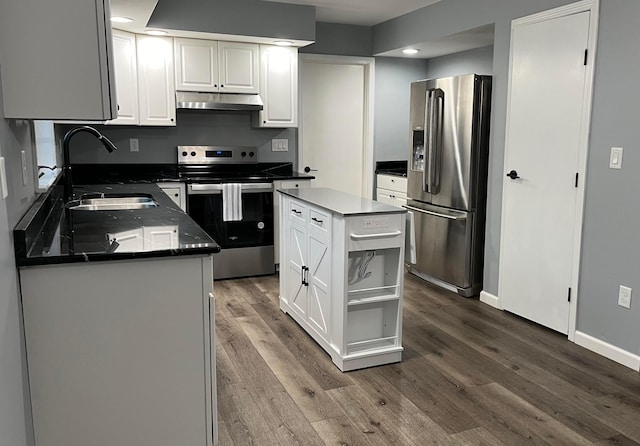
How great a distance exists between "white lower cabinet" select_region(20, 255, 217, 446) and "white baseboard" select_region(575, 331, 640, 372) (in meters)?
2.42

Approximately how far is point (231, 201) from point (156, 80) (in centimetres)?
123

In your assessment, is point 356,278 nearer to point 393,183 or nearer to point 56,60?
point 56,60

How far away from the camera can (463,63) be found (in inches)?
223

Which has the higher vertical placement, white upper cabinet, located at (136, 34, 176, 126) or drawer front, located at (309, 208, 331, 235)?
white upper cabinet, located at (136, 34, 176, 126)

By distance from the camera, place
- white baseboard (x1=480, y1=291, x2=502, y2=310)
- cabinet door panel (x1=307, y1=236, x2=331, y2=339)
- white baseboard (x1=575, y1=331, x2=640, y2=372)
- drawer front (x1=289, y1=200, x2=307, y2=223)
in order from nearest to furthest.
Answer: white baseboard (x1=575, y1=331, x2=640, y2=372), cabinet door panel (x1=307, y1=236, x2=331, y2=339), drawer front (x1=289, y1=200, x2=307, y2=223), white baseboard (x1=480, y1=291, x2=502, y2=310)

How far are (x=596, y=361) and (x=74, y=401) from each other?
9.23 feet

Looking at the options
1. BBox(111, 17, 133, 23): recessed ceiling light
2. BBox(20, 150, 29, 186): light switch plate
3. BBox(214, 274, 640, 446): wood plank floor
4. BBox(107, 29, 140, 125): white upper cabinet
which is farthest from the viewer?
BBox(107, 29, 140, 125): white upper cabinet

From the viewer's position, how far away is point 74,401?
1.88m

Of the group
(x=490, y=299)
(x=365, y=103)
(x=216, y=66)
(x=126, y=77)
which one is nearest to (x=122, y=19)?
(x=126, y=77)

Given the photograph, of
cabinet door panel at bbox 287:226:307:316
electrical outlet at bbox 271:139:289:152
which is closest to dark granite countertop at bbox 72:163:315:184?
electrical outlet at bbox 271:139:289:152

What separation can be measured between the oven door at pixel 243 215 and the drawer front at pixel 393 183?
140cm

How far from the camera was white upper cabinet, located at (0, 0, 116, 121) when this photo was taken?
66.6 inches

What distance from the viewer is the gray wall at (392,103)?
19.7 ft

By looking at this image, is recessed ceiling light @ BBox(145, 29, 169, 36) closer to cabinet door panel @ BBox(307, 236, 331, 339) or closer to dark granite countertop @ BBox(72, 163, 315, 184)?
dark granite countertop @ BBox(72, 163, 315, 184)
